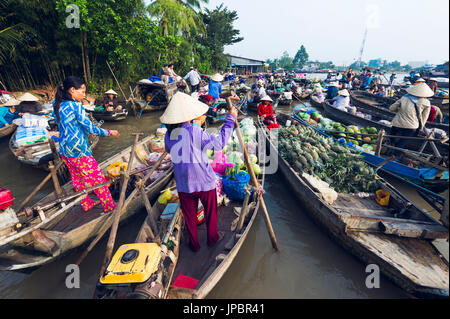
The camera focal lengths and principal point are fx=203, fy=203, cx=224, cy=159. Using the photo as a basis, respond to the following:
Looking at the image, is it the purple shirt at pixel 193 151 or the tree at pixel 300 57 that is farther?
the tree at pixel 300 57

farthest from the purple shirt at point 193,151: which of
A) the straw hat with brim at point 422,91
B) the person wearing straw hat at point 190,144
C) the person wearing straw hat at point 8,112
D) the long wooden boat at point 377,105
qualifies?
the person wearing straw hat at point 8,112

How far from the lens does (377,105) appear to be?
12.4 m

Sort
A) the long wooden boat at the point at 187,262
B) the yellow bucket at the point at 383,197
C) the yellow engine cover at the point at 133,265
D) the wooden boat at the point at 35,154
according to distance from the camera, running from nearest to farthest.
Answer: the yellow engine cover at the point at 133,265
the long wooden boat at the point at 187,262
the yellow bucket at the point at 383,197
the wooden boat at the point at 35,154

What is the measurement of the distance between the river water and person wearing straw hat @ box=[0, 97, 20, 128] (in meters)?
7.39

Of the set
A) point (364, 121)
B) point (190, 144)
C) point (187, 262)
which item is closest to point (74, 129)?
point (190, 144)

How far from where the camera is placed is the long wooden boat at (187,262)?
7.23 feet

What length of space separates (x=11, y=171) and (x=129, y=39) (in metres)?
9.31

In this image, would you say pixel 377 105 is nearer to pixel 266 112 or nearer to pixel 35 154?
pixel 266 112

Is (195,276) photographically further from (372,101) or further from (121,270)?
(372,101)

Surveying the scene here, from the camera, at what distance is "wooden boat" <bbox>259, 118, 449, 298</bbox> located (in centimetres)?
266

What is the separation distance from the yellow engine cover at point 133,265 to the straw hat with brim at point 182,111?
1.45m

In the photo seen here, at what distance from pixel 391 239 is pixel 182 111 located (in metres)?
3.79

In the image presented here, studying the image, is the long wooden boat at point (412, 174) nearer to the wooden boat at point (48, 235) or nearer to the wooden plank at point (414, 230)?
the wooden plank at point (414, 230)
